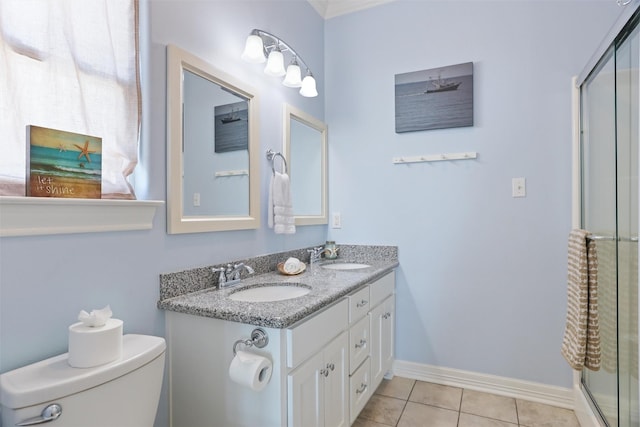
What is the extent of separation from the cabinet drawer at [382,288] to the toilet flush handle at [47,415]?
1398mm

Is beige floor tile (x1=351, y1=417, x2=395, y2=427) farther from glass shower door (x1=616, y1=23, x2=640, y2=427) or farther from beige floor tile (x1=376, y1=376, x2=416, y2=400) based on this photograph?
glass shower door (x1=616, y1=23, x2=640, y2=427)

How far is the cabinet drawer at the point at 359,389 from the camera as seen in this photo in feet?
5.49

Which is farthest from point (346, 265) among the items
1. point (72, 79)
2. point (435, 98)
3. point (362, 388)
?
point (72, 79)

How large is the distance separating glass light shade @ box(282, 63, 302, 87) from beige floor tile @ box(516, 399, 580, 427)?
2181mm

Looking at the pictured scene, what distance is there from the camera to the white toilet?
80cm

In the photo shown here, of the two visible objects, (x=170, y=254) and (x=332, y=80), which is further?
(x=332, y=80)

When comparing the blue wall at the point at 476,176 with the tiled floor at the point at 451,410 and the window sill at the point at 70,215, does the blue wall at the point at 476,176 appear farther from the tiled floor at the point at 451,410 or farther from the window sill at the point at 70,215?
the window sill at the point at 70,215

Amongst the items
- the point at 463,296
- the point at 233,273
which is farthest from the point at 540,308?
the point at 233,273

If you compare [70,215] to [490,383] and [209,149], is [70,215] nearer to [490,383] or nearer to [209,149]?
[209,149]

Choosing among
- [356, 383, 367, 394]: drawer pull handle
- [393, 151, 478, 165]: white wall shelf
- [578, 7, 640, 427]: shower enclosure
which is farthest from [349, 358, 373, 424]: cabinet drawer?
[393, 151, 478, 165]: white wall shelf

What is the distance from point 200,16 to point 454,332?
2216 mm

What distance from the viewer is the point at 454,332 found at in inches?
90.3

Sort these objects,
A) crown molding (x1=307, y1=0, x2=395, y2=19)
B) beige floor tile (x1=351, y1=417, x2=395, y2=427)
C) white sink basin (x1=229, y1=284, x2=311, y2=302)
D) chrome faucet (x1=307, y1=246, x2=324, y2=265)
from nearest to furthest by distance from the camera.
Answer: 1. white sink basin (x1=229, y1=284, x2=311, y2=302)
2. beige floor tile (x1=351, y1=417, x2=395, y2=427)
3. chrome faucet (x1=307, y1=246, x2=324, y2=265)
4. crown molding (x1=307, y1=0, x2=395, y2=19)

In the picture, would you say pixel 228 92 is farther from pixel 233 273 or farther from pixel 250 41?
pixel 233 273
